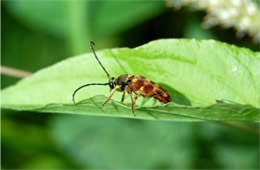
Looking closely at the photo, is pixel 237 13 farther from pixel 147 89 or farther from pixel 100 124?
pixel 100 124

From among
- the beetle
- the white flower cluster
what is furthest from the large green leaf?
the white flower cluster

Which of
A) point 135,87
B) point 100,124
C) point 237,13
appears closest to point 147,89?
point 135,87

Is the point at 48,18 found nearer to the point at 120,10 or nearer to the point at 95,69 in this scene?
the point at 120,10

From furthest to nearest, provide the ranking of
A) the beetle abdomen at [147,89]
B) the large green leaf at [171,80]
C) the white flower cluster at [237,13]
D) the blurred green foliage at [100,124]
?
the blurred green foliage at [100,124] < the white flower cluster at [237,13] < the beetle abdomen at [147,89] < the large green leaf at [171,80]

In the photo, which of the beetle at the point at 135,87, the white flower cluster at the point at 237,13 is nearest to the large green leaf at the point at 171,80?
the beetle at the point at 135,87

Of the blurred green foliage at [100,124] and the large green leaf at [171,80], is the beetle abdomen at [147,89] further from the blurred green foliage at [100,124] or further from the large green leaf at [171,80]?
the blurred green foliage at [100,124]

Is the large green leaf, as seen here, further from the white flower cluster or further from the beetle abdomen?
the white flower cluster

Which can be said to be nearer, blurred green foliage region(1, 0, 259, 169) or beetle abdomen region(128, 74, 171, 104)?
beetle abdomen region(128, 74, 171, 104)
